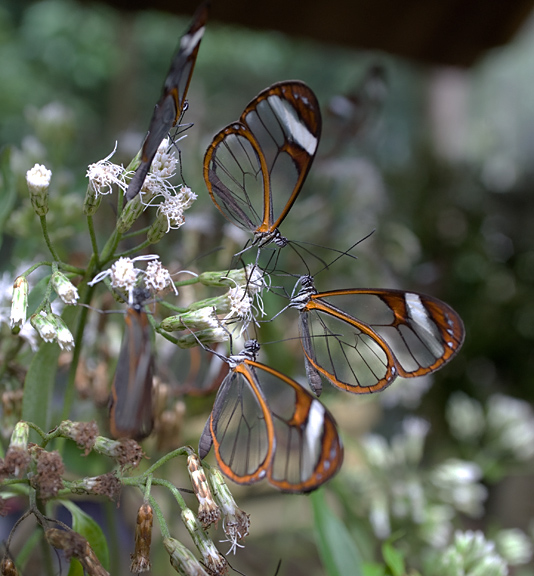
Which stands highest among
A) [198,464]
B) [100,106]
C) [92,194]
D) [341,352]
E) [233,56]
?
[233,56]

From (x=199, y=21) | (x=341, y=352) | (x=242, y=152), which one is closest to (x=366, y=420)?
(x=341, y=352)

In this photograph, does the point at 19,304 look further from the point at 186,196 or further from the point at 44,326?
the point at 186,196

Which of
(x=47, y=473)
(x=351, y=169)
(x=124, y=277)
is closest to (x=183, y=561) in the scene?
(x=47, y=473)

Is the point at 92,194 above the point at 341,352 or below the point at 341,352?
above

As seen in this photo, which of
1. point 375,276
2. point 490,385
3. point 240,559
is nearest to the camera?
point 240,559

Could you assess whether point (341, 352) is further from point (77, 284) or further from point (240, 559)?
point (240, 559)

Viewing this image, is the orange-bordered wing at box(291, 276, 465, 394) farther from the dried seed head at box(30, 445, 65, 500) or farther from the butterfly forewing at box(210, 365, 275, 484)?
the dried seed head at box(30, 445, 65, 500)

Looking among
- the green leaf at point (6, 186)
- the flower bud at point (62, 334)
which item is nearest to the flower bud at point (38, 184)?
the flower bud at point (62, 334)

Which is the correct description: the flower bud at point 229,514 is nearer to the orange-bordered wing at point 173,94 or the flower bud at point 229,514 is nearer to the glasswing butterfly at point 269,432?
the glasswing butterfly at point 269,432
